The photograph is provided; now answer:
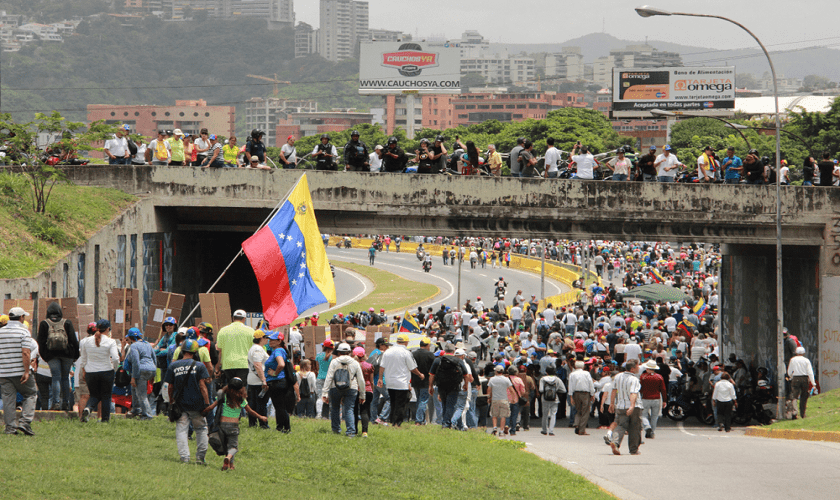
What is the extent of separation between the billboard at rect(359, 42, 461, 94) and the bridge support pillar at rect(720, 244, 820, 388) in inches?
2260

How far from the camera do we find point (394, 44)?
3423 inches

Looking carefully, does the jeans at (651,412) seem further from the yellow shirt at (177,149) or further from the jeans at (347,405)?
the yellow shirt at (177,149)

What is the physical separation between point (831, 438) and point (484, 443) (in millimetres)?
6556

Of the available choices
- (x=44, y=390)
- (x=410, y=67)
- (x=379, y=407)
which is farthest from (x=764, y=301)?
(x=410, y=67)

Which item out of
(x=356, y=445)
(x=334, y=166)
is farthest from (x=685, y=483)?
(x=334, y=166)

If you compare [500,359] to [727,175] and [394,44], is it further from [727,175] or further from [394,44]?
[394,44]

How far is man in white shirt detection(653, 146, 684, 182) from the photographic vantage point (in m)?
24.2

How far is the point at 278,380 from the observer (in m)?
13.2

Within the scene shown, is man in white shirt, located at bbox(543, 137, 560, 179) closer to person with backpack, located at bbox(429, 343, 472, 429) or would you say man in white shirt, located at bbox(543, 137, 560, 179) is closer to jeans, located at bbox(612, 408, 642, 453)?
person with backpack, located at bbox(429, 343, 472, 429)

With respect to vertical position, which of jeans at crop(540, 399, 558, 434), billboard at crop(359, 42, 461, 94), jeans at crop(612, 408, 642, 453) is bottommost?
jeans at crop(540, 399, 558, 434)

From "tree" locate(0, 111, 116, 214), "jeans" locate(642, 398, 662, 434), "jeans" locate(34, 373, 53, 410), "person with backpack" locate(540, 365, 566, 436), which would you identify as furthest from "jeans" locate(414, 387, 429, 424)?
"tree" locate(0, 111, 116, 214)

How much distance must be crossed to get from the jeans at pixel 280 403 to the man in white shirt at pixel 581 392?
22.5 feet

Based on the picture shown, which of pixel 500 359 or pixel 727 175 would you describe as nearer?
pixel 500 359

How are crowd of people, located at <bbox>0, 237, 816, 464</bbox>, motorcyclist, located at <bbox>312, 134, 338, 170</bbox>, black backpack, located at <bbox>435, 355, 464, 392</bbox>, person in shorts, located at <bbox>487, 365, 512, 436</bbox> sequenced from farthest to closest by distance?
motorcyclist, located at <bbox>312, 134, 338, 170</bbox> → person in shorts, located at <bbox>487, 365, 512, 436</bbox> → black backpack, located at <bbox>435, 355, 464, 392</bbox> → crowd of people, located at <bbox>0, 237, 816, 464</bbox>
